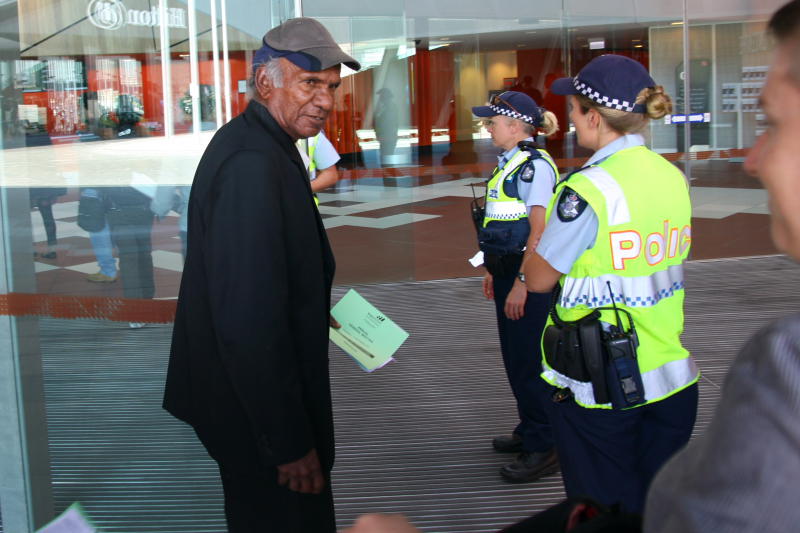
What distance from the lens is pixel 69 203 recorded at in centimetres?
359

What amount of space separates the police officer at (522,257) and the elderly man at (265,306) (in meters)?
1.93

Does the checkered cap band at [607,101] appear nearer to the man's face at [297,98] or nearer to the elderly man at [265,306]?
the elderly man at [265,306]

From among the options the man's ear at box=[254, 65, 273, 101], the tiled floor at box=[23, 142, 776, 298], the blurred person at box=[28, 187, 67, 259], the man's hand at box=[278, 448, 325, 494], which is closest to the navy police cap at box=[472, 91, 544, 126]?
the blurred person at box=[28, 187, 67, 259]

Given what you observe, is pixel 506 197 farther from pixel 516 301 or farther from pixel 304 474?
pixel 304 474

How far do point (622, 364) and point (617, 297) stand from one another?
210mm

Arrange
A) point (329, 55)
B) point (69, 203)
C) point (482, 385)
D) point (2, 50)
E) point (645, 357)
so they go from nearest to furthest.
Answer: point (329, 55) → point (645, 357) → point (2, 50) → point (69, 203) → point (482, 385)

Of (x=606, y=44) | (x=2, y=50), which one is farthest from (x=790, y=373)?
(x=606, y=44)

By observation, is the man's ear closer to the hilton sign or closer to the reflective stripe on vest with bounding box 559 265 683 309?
the reflective stripe on vest with bounding box 559 265 683 309

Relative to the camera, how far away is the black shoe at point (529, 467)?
420 centimetres

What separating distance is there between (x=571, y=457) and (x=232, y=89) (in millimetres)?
2822

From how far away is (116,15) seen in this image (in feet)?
12.4

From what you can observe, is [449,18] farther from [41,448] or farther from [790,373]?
[790,373]

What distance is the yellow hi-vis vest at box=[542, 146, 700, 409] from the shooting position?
102 inches

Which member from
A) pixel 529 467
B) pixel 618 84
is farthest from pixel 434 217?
pixel 618 84
